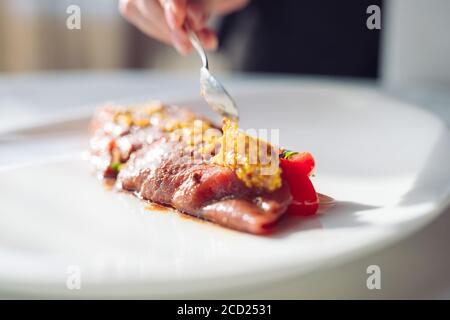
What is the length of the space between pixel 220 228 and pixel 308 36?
217 cm

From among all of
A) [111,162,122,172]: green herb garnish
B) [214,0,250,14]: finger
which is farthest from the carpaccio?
[214,0,250,14]: finger

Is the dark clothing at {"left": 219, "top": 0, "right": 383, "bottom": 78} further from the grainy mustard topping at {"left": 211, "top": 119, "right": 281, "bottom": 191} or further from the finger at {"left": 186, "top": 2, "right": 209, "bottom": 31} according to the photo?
the grainy mustard topping at {"left": 211, "top": 119, "right": 281, "bottom": 191}

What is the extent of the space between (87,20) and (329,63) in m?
2.28

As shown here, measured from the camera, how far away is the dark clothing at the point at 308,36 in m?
3.26

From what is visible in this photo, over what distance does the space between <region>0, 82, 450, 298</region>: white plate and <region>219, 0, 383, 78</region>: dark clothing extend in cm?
117

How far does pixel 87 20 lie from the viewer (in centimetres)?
495

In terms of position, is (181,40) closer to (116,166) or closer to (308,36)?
(116,166)

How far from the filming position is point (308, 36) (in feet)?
11.0

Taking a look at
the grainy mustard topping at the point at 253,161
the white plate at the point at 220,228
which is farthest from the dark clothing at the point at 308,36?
the grainy mustard topping at the point at 253,161

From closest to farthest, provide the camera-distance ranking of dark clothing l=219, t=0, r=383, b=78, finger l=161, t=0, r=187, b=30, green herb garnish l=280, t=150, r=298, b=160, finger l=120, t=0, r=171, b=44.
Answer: green herb garnish l=280, t=150, r=298, b=160 < finger l=161, t=0, r=187, b=30 < finger l=120, t=0, r=171, b=44 < dark clothing l=219, t=0, r=383, b=78

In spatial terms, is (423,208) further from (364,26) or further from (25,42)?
(25,42)

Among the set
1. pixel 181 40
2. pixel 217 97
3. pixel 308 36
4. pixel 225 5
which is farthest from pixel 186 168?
pixel 308 36

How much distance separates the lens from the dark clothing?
128 inches

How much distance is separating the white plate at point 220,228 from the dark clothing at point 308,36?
3.83 feet
